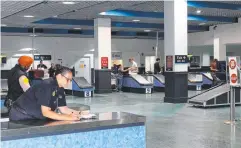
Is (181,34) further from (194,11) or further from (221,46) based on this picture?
(221,46)

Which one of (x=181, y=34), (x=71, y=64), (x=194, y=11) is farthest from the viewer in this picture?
(x=71, y=64)

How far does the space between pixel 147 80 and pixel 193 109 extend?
7.33 m

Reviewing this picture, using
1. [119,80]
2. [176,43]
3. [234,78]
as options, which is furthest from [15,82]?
[119,80]

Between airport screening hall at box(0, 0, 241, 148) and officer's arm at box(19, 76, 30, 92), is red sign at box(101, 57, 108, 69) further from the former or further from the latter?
officer's arm at box(19, 76, 30, 92)

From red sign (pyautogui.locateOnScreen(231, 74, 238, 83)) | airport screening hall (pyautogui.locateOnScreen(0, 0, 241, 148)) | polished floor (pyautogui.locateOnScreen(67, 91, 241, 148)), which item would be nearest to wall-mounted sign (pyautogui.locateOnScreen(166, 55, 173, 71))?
airport screening hall (pyautogui.locateOnScreen(0, 0, 241, 148))

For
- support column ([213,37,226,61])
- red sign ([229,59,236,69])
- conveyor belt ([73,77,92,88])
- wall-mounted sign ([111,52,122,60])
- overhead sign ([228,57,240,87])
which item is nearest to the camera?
overhead sign ([228,57,240,87])

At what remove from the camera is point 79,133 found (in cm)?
364

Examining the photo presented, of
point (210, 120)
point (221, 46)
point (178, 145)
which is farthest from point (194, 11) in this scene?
point (178, 145)

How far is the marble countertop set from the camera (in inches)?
131

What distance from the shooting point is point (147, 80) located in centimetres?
1825

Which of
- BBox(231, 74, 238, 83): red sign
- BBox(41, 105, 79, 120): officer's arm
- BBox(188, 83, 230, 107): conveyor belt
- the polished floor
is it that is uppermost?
BBox(231, 74, 238, 83): red sign

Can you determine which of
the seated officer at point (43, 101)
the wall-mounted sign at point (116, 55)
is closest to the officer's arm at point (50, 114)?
the seated officer at point (43, 101)

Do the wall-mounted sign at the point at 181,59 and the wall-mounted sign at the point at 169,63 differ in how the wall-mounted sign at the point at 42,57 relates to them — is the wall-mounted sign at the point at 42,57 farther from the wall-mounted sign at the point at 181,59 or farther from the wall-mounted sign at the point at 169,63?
the wall-mounted sign at the point at 181,59

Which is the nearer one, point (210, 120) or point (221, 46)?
point (210, 120)
